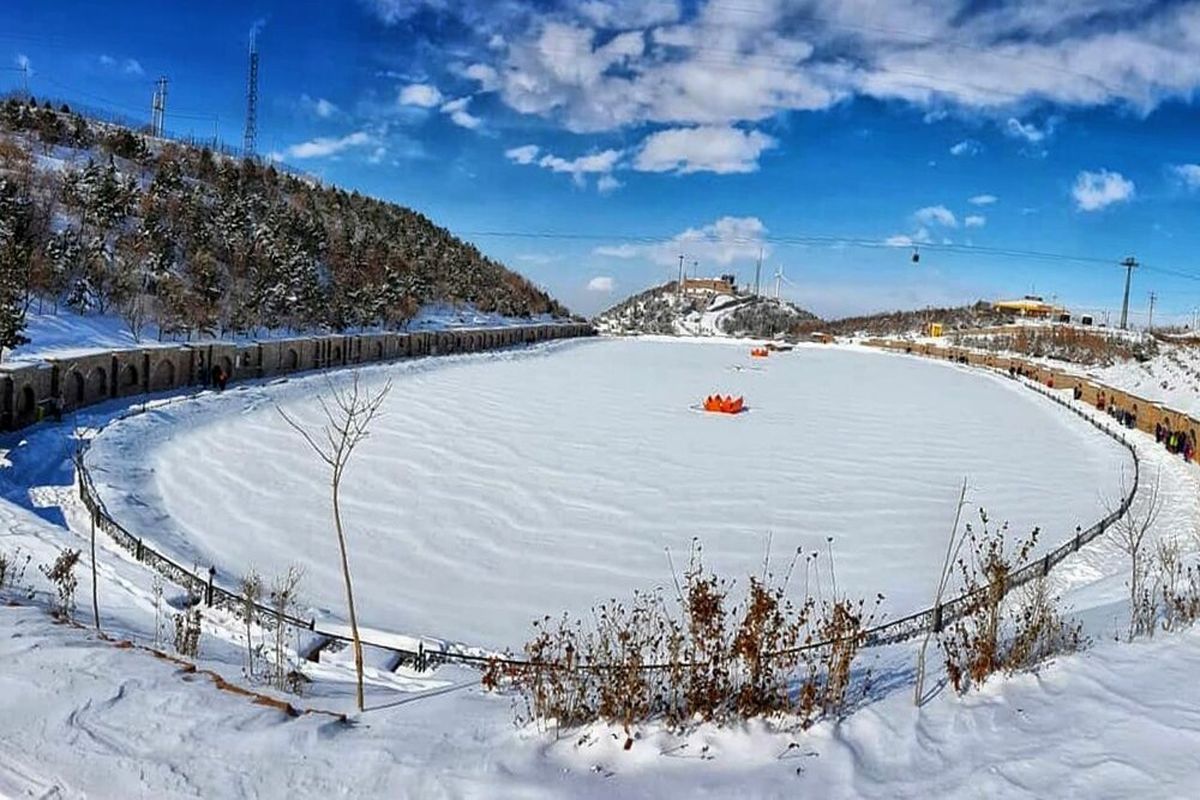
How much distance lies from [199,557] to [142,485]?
3.34 m

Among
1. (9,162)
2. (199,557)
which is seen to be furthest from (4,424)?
(9,162)

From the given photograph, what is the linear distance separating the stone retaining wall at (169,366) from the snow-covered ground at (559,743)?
37.1ft

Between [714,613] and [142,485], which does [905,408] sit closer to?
[142,485]

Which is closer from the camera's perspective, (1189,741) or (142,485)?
(1189,741)

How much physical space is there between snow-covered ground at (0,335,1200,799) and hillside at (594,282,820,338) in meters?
83.8

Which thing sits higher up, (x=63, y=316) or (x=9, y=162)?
(x=9, y=162)

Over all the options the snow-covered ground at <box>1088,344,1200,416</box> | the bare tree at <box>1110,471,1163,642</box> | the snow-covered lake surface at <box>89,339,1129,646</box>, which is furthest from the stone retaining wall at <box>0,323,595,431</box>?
the snow-covered ground at <box>1088,344,1200,416</box>

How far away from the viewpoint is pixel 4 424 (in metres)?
12.9

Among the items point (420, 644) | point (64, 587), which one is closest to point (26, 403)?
point (64, 587)

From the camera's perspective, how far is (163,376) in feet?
64.3

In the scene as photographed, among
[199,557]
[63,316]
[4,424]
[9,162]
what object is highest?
[9,162]

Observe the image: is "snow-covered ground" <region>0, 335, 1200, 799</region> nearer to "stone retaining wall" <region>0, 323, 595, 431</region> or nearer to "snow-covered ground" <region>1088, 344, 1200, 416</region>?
"stone retaining wall" <region>0, 323, 595, 431</region>

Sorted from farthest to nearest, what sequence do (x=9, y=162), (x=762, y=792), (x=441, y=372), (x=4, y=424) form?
(x=9, y=162) < (x=441, y=372) < (x=4, y=424) < (x=762, y=792)

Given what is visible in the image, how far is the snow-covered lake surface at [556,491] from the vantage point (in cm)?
907
